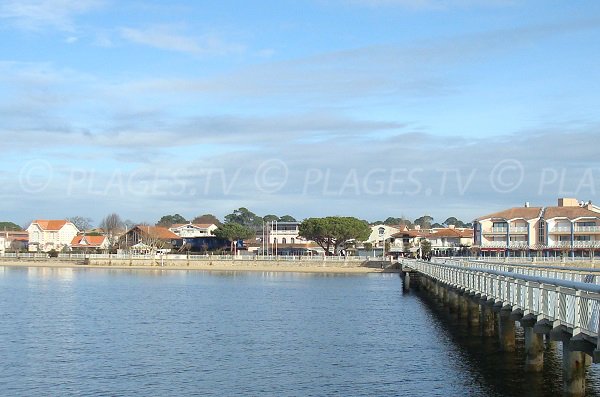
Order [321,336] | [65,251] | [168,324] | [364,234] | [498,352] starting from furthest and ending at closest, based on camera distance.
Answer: [65,251] < [364,234] < [168,324] < [321,336] < [498,352]

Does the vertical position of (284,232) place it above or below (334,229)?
above

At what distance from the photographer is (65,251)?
153125 mm

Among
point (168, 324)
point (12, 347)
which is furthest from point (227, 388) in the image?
point (168, 324)

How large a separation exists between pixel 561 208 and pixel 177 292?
74.8 metres

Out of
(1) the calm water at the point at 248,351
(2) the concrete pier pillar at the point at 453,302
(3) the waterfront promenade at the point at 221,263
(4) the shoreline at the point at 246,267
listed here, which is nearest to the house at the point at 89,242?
(3) the waterfront promenade at the point at 221,263

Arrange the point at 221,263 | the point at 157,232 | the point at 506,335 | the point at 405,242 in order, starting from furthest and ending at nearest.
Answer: the point at 157,232, the point at 405,242, the point at 221,263, the point at 506,335

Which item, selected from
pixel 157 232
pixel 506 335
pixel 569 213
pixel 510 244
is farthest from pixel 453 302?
pixel 157 232

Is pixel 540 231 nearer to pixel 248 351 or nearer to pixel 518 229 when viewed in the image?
pixel 518 229

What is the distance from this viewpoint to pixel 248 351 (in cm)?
3394

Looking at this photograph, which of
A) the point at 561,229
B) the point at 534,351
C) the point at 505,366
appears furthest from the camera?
the point at 561,229

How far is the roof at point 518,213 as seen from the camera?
422ft

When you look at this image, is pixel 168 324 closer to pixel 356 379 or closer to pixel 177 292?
pixel 356 379

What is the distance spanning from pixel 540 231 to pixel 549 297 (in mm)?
110447

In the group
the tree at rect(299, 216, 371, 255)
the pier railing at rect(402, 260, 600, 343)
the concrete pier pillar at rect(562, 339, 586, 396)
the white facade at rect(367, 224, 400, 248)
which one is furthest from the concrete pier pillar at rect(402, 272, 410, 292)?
the white facade at rect(367, 224, 400, 248)
